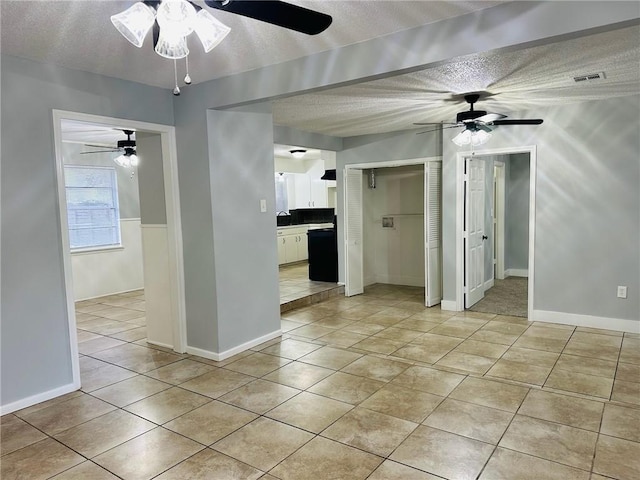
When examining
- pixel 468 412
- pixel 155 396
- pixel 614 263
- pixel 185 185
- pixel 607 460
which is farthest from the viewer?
pixel 614 263

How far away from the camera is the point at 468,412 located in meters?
2.93

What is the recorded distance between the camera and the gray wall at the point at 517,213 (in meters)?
7.72

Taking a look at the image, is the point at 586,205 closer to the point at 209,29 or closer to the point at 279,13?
the point at 279,13

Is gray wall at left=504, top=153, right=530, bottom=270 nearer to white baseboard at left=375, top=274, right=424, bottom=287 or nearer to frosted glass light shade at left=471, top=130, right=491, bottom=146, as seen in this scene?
white baseboard at left=375, top=274, right=424, bottom=287

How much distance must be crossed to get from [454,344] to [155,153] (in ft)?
11.5

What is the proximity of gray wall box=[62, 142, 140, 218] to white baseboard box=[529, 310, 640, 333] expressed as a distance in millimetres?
6216

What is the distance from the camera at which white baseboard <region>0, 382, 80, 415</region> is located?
305cm

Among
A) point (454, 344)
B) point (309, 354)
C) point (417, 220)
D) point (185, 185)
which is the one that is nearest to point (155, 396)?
point (309, 354)

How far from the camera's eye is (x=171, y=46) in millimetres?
1840

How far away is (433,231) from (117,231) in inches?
198

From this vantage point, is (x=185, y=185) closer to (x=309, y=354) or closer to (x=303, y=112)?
(x=303, y=112)

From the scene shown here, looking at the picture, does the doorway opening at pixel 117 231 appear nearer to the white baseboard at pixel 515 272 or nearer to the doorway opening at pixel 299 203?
the doorway opening at pixel 299 203

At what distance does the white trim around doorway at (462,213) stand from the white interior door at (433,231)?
35 cm

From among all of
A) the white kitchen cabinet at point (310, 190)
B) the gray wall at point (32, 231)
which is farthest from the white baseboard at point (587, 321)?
the white kitchen cabinet at point (310, 190)
